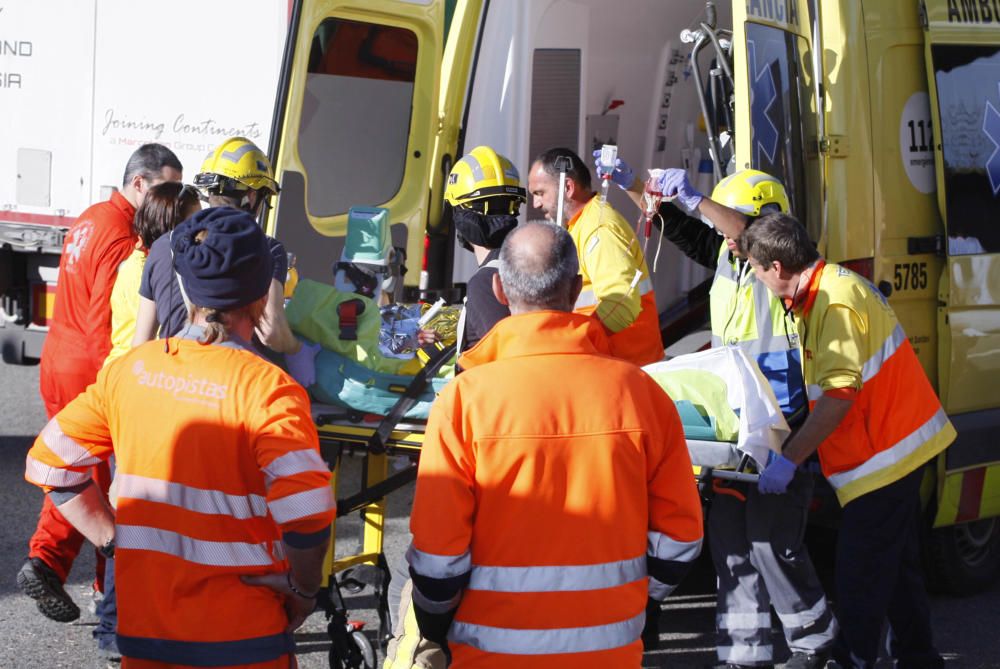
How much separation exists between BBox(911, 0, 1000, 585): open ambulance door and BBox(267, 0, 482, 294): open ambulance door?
2.29 metres

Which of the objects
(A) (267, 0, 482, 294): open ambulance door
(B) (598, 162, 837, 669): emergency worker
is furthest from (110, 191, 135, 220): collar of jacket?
(B) (598, 162, 837, 669): emergency worker

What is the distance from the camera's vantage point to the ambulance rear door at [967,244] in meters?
4.86

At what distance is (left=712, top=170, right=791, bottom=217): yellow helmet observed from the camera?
437 centimetres

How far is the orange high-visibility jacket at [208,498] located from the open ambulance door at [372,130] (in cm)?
325

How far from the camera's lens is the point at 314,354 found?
4.23 meters

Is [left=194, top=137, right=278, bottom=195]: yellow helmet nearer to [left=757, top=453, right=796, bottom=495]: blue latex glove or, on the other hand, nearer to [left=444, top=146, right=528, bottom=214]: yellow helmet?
[left=444, top=146, right=528, bottom=214]: yellow helmet

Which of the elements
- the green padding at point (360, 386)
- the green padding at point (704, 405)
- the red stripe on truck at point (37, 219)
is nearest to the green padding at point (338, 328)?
the green padding at point (360, 386)

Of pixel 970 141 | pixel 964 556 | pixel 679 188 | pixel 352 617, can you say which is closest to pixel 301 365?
pixel 352 617

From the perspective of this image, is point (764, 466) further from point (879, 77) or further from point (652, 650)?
point (879, 77)

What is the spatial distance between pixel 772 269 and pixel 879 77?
123 cm

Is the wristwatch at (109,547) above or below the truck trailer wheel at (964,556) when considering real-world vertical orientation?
above

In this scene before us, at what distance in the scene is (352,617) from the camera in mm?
5047

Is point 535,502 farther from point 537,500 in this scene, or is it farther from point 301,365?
point 301,365

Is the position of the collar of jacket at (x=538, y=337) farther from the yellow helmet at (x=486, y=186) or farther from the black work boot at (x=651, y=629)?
the black work boot at (x=651, y=629)
